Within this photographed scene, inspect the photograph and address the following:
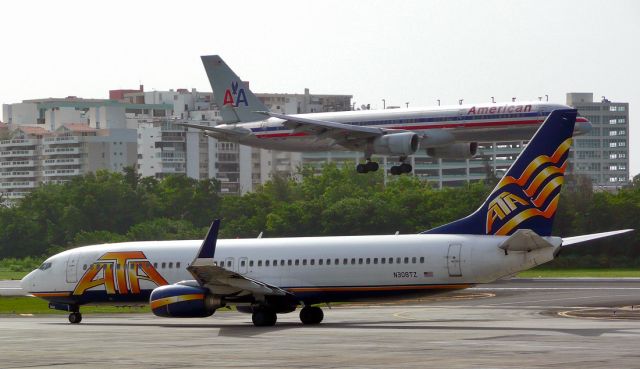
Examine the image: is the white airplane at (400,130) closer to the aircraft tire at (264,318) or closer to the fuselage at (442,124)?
the fuselage at (442,124)

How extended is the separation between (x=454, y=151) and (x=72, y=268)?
2403 centimetres

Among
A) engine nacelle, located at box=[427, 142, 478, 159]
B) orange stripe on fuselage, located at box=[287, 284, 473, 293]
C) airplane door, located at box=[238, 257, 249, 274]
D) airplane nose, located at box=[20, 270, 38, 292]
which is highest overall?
engine nacelle, located at box=[427, 142, 478, 159]

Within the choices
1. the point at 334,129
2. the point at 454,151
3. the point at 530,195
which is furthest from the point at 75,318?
the point at 454,151

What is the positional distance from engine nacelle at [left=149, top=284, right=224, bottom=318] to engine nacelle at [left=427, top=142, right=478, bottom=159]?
24881mm

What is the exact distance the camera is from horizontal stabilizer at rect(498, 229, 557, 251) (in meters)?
42.2

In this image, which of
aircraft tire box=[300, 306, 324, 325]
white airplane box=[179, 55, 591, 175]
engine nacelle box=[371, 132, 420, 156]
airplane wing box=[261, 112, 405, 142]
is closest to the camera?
aircraft tire box=[300, 306, 324, 325]

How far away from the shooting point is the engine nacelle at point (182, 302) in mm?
44688

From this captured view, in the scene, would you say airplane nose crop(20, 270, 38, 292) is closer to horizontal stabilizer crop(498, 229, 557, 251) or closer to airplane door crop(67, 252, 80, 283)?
airplane door crop(67, 252, 80, 283)

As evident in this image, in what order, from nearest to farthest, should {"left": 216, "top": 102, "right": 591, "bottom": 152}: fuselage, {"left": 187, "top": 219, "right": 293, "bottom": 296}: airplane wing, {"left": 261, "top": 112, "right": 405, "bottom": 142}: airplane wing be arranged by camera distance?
{"left": 187, "top": 219, "right": 293, "bottom": 296}: airplane wing → {"left": 216, "top": 102, "right": 591, "bottom": 152}: fuselage → {"left": 261, "top": 112, "right": 405, "bottom": 142}: airplane wing

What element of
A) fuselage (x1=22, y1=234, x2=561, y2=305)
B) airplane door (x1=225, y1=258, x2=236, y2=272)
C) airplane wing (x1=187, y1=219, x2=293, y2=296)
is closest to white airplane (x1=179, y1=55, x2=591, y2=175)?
fuselage (x1=22, y1=234, x2=561, y2=305)

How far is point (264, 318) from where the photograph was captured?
46562mm

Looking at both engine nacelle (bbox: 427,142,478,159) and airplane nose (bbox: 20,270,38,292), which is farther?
engine nacelle (bbox: 427,142,478,159)

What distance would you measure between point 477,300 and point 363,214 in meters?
35.6

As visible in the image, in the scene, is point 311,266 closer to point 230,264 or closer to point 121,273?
point 230,264
